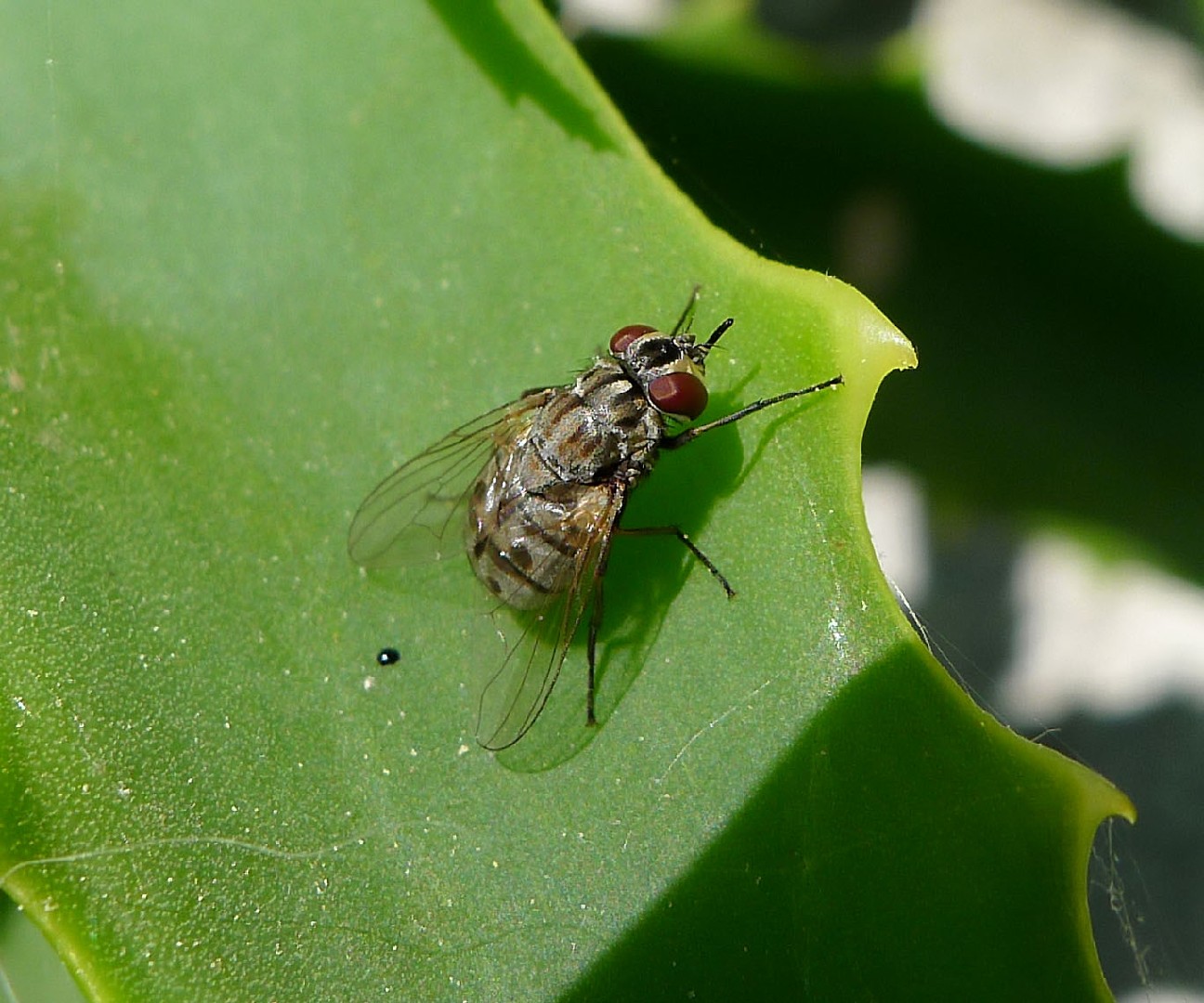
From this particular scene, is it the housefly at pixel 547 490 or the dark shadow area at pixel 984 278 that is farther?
the dark shadow area at pixel 984 278

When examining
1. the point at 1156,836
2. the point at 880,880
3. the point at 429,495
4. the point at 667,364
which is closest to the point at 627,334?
the point at 667,364

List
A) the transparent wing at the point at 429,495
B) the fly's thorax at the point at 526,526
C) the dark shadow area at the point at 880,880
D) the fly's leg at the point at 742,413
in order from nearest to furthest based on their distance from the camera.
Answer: the dark shadow area at the point at 880,880 → the fly's leg at the point at 742,413 → the transparent wing at the point at 429,495 → the fly's thorax at the point at 526,526

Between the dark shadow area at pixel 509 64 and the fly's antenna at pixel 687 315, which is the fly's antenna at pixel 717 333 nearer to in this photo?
the fly's antenna at pixel 687 315

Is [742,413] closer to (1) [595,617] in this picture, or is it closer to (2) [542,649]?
(1) [595,617]

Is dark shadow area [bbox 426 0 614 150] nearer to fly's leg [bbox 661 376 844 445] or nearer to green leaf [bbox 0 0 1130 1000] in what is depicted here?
green leaf [bbox 0 0 1130 1000]

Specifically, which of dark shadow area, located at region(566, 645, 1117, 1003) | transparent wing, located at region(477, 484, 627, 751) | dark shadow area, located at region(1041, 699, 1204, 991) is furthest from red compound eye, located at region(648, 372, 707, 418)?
dark shadow area, located at region(1041, 699, 1204, 991)

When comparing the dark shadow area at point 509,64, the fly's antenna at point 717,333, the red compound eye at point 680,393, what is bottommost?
the red compound eye at point 680,393

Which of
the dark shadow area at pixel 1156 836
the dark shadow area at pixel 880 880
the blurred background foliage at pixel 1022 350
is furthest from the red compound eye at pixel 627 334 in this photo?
the dark shadow area at pixel 1156 836
